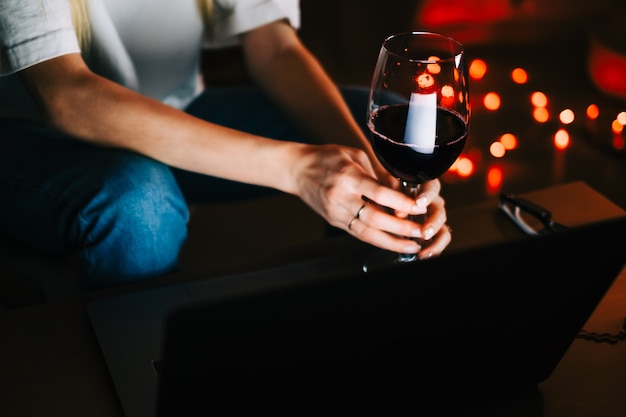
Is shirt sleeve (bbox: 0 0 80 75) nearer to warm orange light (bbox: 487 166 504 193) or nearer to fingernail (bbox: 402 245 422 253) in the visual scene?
fingernail (bbox: 402 245 422 253)

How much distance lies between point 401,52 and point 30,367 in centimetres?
55

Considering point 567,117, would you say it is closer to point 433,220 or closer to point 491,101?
point 491,101

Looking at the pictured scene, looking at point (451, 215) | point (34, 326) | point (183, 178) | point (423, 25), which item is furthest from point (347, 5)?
point (34, 326)

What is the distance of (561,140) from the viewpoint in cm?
228

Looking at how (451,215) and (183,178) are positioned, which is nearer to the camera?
(451,215)

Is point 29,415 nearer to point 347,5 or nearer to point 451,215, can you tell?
point 451,215

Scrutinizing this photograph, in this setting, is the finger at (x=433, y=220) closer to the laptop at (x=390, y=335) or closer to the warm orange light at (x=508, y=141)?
the laptop at (x=390, y=335)

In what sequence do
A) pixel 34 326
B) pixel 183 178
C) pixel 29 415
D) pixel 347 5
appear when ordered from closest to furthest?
pixel 29 415, pixel 34 326, pixel 183 178, pixel 347 5

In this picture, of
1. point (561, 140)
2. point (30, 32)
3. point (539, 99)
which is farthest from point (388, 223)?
point (539, 99)

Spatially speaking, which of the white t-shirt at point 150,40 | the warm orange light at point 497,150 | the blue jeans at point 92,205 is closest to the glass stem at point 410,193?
the blue jeans at point 92,205

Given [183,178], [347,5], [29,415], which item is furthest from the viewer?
[347,5]

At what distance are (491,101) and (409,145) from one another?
5.83 feet

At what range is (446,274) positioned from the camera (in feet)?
1.87

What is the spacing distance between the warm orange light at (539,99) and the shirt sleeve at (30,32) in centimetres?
181
